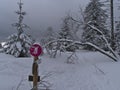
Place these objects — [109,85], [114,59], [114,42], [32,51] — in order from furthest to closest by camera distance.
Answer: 1. [114,42]
2. [114,59]
3. [109,85]
4. [32,51]

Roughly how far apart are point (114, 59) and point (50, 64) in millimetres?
4771

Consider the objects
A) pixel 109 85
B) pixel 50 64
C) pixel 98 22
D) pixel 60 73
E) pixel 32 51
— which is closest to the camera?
pixel 32 51

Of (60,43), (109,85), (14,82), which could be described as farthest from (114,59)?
(14,82)

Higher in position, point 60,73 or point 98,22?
point 98,22

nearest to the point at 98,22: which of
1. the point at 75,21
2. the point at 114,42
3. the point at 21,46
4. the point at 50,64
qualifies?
the point at 114,42

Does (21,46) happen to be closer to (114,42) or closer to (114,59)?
(114,42)

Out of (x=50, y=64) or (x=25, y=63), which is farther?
(x=50, y=64)

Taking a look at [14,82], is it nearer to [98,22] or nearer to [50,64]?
[50,64]

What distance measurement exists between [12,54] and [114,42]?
11465 millimetres

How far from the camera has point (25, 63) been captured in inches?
540

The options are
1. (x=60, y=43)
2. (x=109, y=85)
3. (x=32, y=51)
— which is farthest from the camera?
(x=60, y=43)

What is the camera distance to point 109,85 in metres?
8.88

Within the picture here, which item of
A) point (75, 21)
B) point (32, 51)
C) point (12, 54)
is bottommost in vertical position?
point (12, 54)

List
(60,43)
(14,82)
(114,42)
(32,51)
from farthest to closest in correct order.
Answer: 1. (114,42)
2. (60,43)
3. (14,82)
4. (32,51)
